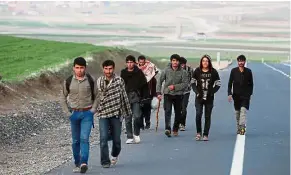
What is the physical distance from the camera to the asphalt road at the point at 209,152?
1384cm

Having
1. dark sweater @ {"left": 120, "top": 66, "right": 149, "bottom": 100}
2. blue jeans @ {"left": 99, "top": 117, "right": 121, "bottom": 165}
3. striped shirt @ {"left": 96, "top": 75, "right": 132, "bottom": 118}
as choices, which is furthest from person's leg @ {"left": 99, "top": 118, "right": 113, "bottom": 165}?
dark sweater @ {"left": 120, "top": 66, "right": 149, "bottom": 100}

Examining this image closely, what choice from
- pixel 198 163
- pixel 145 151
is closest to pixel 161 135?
pixel 145 151

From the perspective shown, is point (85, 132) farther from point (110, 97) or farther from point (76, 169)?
point (110, 97)

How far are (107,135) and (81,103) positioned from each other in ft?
2.99

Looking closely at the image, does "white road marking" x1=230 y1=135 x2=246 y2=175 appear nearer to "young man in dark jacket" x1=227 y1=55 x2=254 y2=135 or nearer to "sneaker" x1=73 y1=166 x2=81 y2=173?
"young man in dark jacket" x1=227 y1=55 x2=254 y2=135

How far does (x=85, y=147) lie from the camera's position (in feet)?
44.5

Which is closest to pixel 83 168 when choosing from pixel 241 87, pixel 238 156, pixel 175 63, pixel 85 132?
pixel 85 132

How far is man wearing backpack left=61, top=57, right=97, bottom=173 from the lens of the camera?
527 inches

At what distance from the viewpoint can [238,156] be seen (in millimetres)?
Result: 15344

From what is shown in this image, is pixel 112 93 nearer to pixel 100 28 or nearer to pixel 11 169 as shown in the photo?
pixel 11 169

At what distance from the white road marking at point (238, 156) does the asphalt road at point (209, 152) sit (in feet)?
0.22

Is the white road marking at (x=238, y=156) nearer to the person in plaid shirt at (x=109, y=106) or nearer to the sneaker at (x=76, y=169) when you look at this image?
the person in plaid shirt at (x=109, y=106)

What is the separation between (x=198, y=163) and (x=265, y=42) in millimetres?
130062

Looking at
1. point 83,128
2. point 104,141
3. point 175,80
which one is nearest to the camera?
point 83,128
